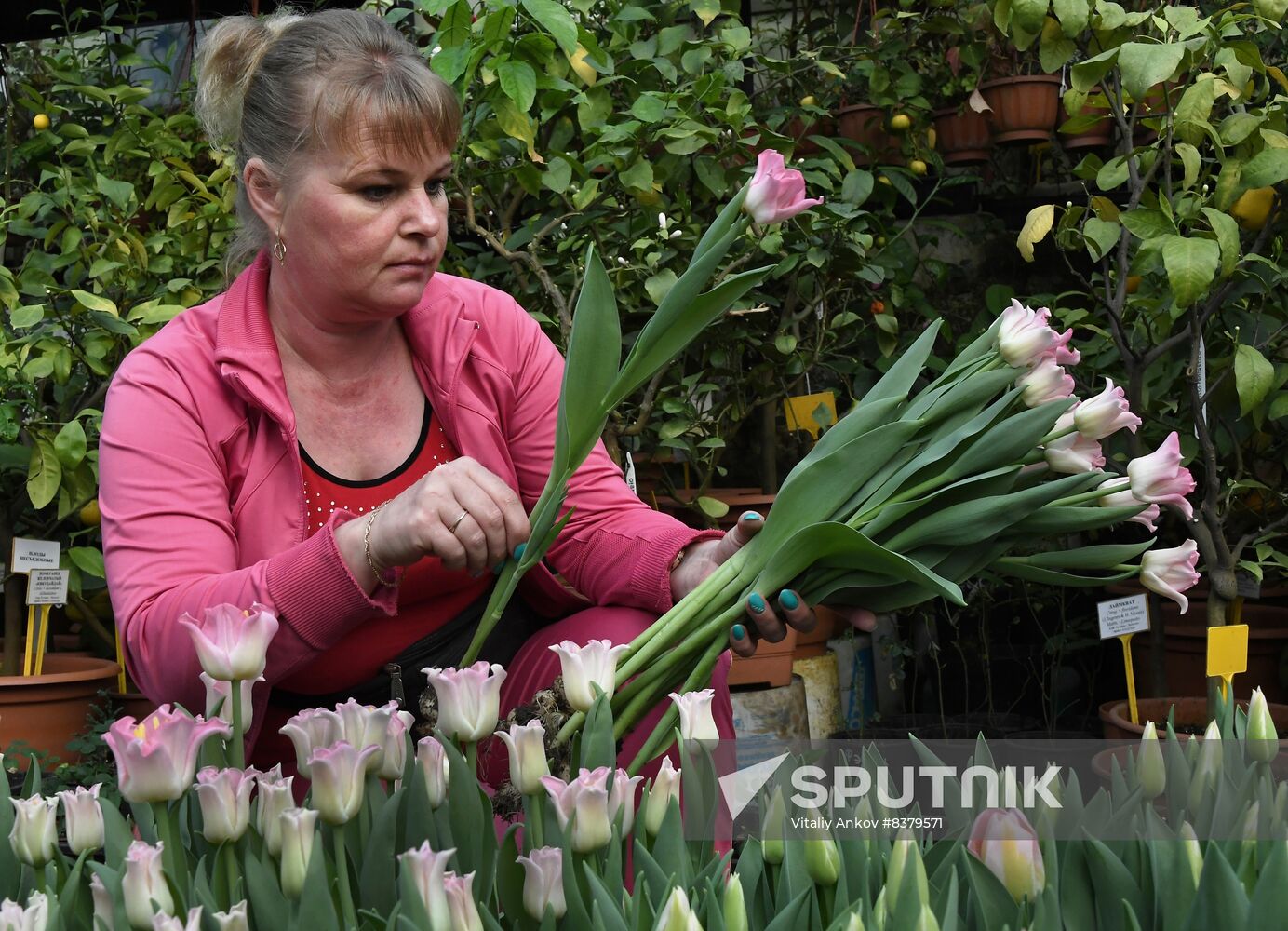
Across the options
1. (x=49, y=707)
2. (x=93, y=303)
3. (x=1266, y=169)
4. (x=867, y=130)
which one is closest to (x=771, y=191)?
(x=1266, y=169)

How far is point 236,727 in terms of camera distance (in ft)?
2.46

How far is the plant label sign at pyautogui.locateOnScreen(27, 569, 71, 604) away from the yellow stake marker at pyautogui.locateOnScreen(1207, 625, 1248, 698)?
184 cm

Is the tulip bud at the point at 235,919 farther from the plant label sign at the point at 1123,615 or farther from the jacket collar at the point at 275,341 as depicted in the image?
the plant label sign at the point at 1123,615

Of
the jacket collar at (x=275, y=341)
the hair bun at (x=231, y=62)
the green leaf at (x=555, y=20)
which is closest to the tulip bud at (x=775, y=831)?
the jacket collar at (x=275, y=341)

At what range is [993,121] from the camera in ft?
9.69

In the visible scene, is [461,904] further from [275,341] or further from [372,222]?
[275,341]

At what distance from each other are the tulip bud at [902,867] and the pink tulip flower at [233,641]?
36 centimetres

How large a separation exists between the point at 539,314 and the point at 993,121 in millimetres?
1221

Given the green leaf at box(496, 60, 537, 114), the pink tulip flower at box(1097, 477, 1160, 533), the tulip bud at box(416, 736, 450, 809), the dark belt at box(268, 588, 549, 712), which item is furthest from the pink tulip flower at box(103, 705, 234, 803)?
the green leaf at box(496, 60, 537, 114)

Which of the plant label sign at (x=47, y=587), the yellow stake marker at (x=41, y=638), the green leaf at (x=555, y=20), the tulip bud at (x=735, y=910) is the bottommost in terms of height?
the yellow stake marker at (x=41, y=638)

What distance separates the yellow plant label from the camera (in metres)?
1.84

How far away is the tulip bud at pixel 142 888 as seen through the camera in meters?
0.57

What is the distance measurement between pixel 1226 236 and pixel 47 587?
201 cm

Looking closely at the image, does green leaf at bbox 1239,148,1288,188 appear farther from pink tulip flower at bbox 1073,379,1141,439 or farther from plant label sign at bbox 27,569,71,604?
plant label sign at bbox 27,569,71,604
